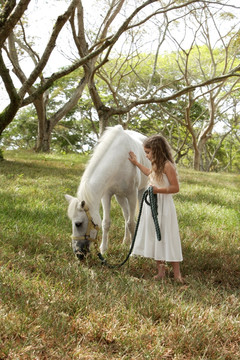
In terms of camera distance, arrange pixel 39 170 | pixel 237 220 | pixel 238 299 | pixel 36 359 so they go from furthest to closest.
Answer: pixel 39 170 → pixel 237 220 → pixel 238 299 → pixel 36 359

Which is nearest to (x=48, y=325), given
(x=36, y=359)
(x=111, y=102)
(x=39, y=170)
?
(x=36, y=359)

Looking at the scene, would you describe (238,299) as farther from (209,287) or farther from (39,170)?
(39,170)

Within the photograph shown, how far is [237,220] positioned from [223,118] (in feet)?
79.7

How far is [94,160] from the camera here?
14.0 ft

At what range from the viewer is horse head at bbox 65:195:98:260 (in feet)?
12.8

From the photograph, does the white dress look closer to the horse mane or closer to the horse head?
the horse head

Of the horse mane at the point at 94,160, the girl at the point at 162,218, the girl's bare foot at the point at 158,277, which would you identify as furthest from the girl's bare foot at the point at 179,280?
the horse mane at the point at 94,160

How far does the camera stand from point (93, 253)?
422 cm

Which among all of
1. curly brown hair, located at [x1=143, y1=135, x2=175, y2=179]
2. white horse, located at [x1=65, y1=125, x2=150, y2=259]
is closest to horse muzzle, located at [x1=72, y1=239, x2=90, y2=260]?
white horse, located at [x1=65, y1=125, x2=150, y2=259]

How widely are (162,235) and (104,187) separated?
964 millimetres

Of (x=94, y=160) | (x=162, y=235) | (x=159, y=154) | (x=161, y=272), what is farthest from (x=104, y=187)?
(x=161, y=272)

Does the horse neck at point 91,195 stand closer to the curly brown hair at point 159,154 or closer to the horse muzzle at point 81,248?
the horse muzzle at point 81,248

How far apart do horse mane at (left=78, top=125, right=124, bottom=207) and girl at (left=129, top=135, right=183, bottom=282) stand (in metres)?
0.64

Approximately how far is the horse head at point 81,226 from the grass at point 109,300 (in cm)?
20
